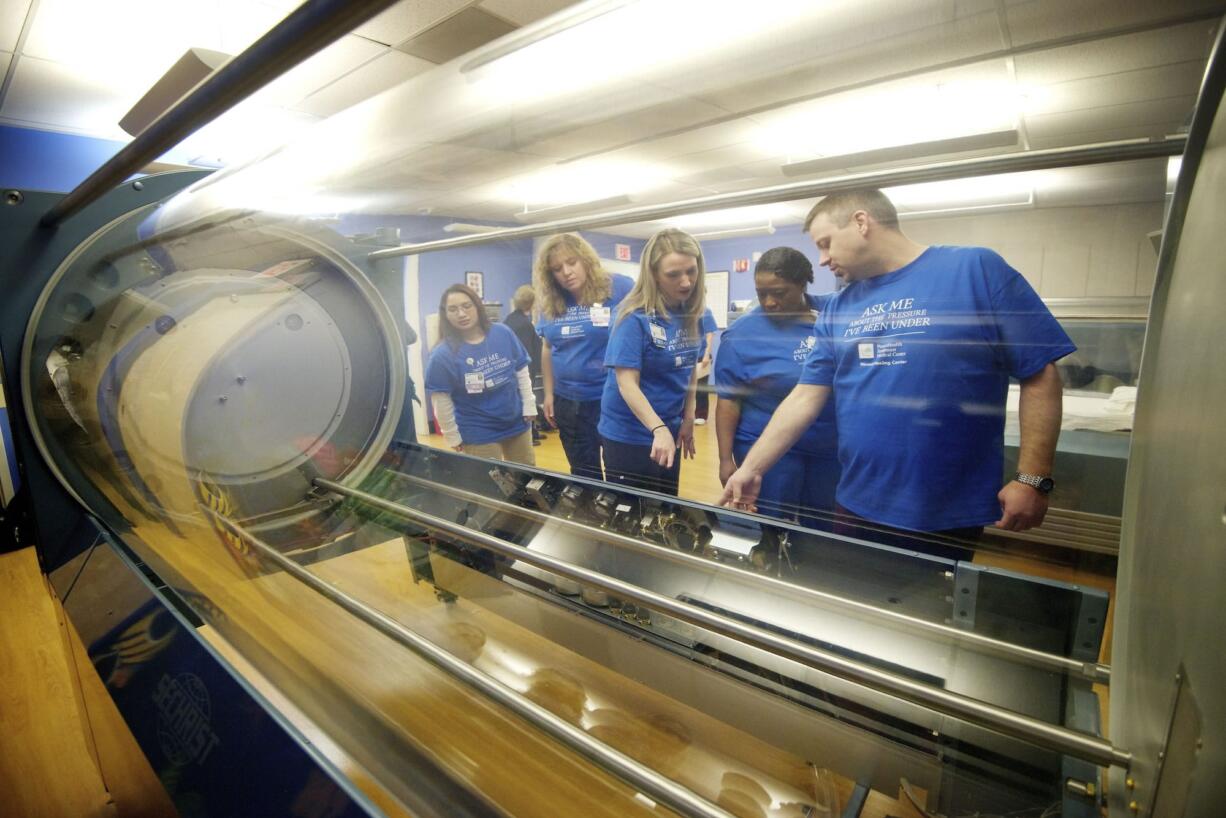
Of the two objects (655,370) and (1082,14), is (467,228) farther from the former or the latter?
(1082,14)

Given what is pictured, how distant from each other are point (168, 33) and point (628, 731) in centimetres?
323

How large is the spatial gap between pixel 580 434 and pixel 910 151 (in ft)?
3.40

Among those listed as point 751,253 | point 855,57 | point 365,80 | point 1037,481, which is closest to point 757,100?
point 855,57

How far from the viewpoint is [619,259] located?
102 centimetres

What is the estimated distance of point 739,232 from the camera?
77 cm

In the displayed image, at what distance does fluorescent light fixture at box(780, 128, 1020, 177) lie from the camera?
1.53ft

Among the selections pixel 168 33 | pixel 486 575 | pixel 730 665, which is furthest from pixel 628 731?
pixel 168 33

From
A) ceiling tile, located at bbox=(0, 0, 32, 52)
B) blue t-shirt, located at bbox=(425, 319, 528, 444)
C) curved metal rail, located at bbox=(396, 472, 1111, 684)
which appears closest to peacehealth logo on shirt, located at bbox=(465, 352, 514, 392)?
blue t-shirt, located at bbox=(425, 319, 528, 444)

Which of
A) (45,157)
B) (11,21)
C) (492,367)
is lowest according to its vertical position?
(492,367)

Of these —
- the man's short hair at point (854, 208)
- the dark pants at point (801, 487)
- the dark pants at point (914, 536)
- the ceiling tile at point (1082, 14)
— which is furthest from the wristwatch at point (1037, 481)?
the ceiling tile at point (1082, 14)

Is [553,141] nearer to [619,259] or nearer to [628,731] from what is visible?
[619,259]

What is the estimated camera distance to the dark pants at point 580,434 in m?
1.41

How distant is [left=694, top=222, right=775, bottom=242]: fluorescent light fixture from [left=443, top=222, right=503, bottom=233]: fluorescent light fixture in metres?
0.27

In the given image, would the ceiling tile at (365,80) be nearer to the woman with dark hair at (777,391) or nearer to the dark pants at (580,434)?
the dark pants at (580,434)
